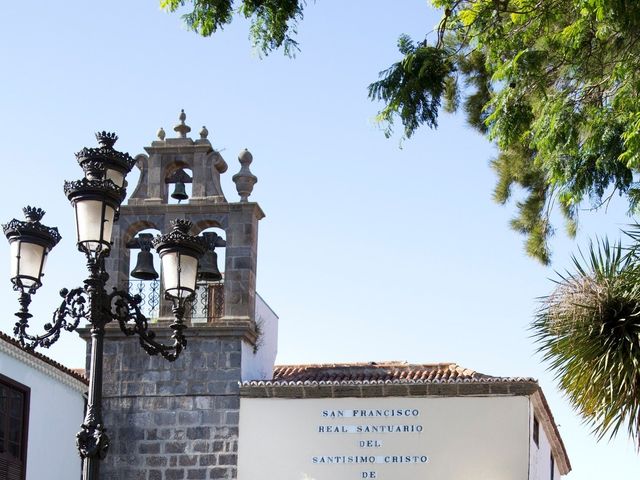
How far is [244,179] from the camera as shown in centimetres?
2066

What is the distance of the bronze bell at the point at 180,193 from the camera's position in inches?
822

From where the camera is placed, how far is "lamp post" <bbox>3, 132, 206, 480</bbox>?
408 inches

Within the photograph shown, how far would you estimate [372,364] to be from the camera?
68.6 ft

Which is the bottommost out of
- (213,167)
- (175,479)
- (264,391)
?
(175,479)

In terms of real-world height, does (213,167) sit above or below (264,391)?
above

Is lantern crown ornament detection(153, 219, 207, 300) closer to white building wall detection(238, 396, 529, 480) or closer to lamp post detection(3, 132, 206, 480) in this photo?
lamp post detection(3, 132, 206, 480)

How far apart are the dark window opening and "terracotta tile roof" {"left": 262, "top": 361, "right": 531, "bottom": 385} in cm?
371

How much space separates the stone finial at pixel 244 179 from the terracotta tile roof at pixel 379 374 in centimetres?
281

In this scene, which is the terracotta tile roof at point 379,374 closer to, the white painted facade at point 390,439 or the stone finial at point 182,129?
the white painted facade at point 390,439

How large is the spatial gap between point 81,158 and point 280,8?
205cm

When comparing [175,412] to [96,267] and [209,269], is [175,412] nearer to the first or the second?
[209,269]

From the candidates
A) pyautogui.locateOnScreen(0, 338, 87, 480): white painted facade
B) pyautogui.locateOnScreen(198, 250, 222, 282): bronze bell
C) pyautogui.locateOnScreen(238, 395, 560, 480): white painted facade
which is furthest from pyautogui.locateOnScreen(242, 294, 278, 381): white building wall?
pyautogui.locateOnScreen(0, 338, 87, 480): white painted facade

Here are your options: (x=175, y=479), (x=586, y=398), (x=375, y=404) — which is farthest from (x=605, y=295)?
(x=175, y=479)

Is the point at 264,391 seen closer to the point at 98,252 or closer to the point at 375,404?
the point at 375,404
